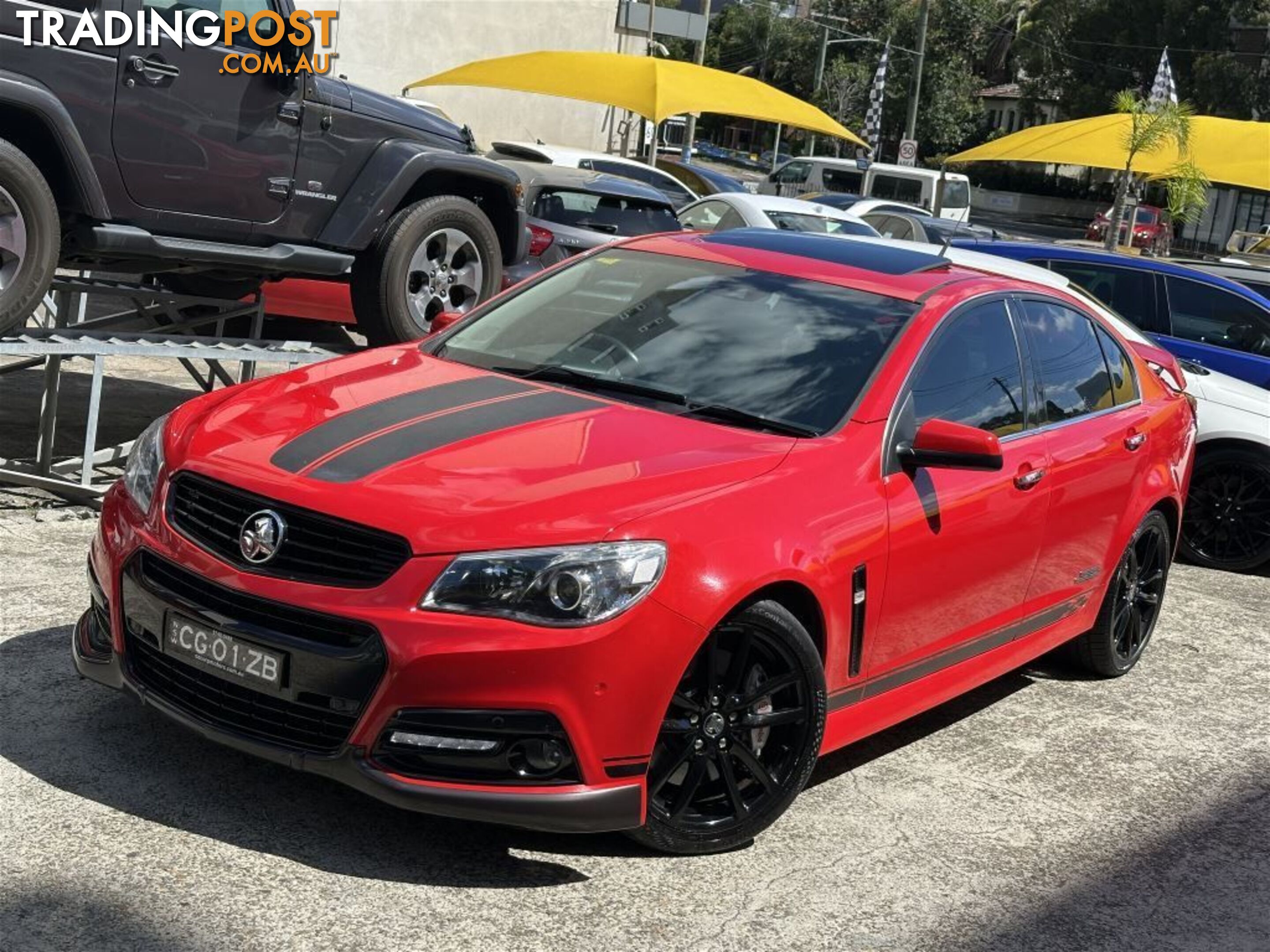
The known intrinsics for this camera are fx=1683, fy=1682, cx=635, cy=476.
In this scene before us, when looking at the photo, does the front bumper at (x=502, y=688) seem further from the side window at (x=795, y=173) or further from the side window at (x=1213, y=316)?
the side window at (x=795, y=173)

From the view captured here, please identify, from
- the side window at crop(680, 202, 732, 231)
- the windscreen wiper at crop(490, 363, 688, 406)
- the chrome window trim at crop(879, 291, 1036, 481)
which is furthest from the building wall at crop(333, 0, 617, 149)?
the windscreen wiper at crop(490, 363, 688, 406)

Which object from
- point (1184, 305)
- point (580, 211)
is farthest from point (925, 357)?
point (580, 211)

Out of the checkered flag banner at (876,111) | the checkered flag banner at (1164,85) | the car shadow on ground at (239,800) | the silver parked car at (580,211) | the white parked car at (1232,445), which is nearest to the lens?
the car shadow on ground at (239,800)

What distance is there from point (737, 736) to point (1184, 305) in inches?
305

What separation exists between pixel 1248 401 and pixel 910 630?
5.55 m

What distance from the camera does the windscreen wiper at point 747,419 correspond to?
472 cm

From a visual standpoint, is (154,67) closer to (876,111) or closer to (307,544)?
(307,544)

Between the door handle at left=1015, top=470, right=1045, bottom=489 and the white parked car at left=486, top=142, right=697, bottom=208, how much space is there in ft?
50.4

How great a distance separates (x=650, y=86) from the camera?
18.6m

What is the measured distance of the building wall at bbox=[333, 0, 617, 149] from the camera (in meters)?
38.4

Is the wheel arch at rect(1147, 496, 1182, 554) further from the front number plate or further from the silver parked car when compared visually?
the silver parked car

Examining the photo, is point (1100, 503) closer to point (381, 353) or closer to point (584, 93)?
point (381, 353)

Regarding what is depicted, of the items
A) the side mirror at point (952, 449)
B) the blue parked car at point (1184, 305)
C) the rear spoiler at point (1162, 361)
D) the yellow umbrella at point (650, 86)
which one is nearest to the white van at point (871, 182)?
the yellow umbrella at point (650, 86)

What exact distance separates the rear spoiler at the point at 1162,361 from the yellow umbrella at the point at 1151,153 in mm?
12335
